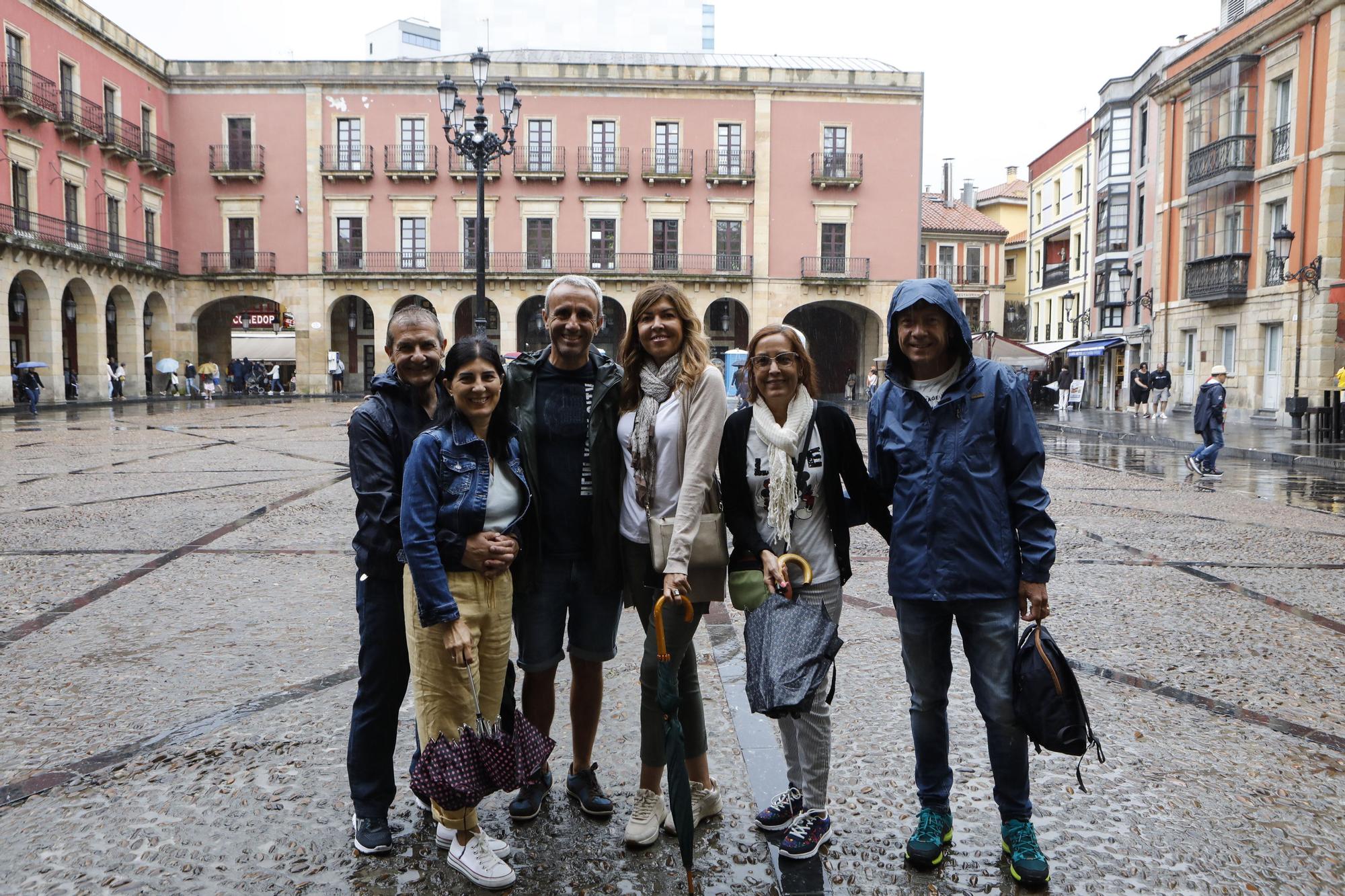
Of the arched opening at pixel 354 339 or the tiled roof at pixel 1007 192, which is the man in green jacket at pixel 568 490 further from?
the tiled roof at pixel 1007 192

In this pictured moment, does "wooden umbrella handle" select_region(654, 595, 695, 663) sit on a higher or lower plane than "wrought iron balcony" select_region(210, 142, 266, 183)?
lower

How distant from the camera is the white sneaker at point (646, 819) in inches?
111

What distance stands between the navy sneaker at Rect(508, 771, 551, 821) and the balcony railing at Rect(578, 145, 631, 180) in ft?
117

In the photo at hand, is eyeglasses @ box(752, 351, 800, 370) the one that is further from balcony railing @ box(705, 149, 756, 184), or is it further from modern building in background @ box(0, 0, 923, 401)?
balcony railing @ box(705, 149, 756, 184)

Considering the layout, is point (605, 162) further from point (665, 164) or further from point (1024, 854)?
point (1024, 854)

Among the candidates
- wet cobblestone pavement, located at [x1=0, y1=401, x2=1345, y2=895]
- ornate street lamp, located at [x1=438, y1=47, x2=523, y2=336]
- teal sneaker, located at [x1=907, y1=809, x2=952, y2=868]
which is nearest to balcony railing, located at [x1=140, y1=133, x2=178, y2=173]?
ornate street lamp, located at [x1=438, y1=47, x2=523, y2=336]

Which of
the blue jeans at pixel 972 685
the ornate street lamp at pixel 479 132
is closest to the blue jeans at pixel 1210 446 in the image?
the ornate street lamp at pixel 479 132

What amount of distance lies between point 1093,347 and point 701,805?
118 ft

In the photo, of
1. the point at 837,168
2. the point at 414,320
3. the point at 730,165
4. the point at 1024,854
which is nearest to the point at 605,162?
the point at 730,165

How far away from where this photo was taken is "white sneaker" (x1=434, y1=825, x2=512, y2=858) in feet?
8.92

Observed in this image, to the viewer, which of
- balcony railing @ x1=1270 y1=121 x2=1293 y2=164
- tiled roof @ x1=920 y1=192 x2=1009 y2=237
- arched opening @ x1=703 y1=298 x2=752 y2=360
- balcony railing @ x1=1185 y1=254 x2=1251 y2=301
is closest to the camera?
balcony railing @ x1=1270 y1=121 x2=1293 y2=164

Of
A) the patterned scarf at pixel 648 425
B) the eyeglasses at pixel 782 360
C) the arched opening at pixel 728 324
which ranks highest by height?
the arched opening at pixel 728 324

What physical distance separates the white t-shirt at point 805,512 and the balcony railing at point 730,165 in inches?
1405

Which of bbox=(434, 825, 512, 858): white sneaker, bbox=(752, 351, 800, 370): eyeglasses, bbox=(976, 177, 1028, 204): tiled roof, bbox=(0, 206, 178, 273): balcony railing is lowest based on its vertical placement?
bbox=(434, 825, 512, 858): white sneaker
